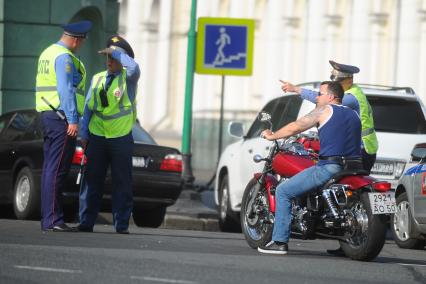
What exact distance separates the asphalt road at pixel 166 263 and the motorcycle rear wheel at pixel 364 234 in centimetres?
11

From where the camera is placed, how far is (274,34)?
4484 centimetres

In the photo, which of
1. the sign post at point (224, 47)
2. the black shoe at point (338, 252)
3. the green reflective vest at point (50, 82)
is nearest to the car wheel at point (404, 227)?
the black shoe at point (338, 252)

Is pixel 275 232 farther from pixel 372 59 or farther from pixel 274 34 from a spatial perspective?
pixel 274 34

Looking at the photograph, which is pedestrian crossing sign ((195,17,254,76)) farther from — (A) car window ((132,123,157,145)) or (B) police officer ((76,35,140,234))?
(B) police officer ((76,35,140,234))

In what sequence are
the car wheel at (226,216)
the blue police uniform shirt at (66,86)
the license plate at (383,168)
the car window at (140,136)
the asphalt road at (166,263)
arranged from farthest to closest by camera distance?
the car wheel at (226,216) → the car window at (140,136) → the license plate at (383,168) → the blue police uniform shirt at (66,86) → the asphalt road at (166,263)

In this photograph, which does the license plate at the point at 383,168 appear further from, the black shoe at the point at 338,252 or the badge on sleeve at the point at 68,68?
the badge on sleeve at the point at 68,68

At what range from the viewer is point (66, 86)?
14828 mm

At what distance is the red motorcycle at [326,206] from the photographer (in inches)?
522

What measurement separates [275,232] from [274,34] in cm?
3129

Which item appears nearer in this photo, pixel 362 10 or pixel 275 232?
pixel 275 232

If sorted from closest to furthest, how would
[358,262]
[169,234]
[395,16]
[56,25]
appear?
[358,262]
[169,234]
[56,25]
[395,16]

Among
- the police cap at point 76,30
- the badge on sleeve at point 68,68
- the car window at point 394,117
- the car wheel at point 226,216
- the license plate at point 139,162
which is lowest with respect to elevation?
the car wheel at point 226,216

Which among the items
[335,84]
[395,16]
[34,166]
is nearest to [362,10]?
[395,16]

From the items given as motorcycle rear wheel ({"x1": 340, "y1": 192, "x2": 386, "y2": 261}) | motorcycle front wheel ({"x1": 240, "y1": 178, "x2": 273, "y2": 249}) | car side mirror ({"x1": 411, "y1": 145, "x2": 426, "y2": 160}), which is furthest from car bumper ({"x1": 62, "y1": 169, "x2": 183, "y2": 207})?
motorcycle rear wheel ({"x1": 340, "y1": 192, "x2": 386, "y2": 261})
